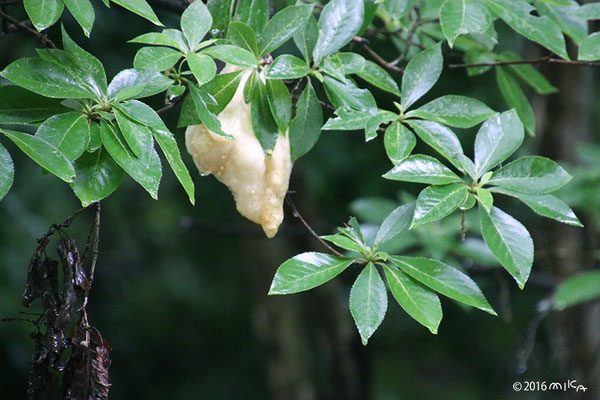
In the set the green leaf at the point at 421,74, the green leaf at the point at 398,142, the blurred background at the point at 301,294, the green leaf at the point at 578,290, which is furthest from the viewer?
the blurred background at the point at 301,294

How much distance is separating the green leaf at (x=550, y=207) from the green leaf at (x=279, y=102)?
1.26 ft

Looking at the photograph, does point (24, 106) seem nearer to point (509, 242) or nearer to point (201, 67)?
point (201, 67)

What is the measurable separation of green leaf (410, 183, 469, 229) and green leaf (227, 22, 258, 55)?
0.39m

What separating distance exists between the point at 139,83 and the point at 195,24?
0.49 feet

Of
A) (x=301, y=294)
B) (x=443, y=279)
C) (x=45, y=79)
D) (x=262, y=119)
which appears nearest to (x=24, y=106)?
(x=45, y=79)

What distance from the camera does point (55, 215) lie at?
12.1 ft

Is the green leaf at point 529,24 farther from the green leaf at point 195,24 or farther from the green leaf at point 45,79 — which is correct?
the green leaf at point 45,79

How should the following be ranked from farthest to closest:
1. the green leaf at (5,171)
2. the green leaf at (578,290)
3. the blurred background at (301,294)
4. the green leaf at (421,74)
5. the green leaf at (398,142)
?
the blurred background at (301,294)
the green leaf at (578,290)
the green leaf at (421,74)
the green leaf at (398,142)
the green leaf at (5,171)

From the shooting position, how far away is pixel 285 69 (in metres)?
1.06

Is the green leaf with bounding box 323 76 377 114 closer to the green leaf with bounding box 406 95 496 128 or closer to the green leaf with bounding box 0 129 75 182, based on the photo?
the green leaf with bounding box 406 95 496 128

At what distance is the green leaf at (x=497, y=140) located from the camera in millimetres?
1110

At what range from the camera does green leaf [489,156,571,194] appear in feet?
3.56

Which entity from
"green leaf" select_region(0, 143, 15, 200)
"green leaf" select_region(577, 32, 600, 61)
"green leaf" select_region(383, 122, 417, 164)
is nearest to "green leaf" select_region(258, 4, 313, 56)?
"green leaf" select_region(383, 122, 417, 164)

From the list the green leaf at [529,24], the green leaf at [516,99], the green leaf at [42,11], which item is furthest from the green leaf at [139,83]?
the green leaf at [516,99]
